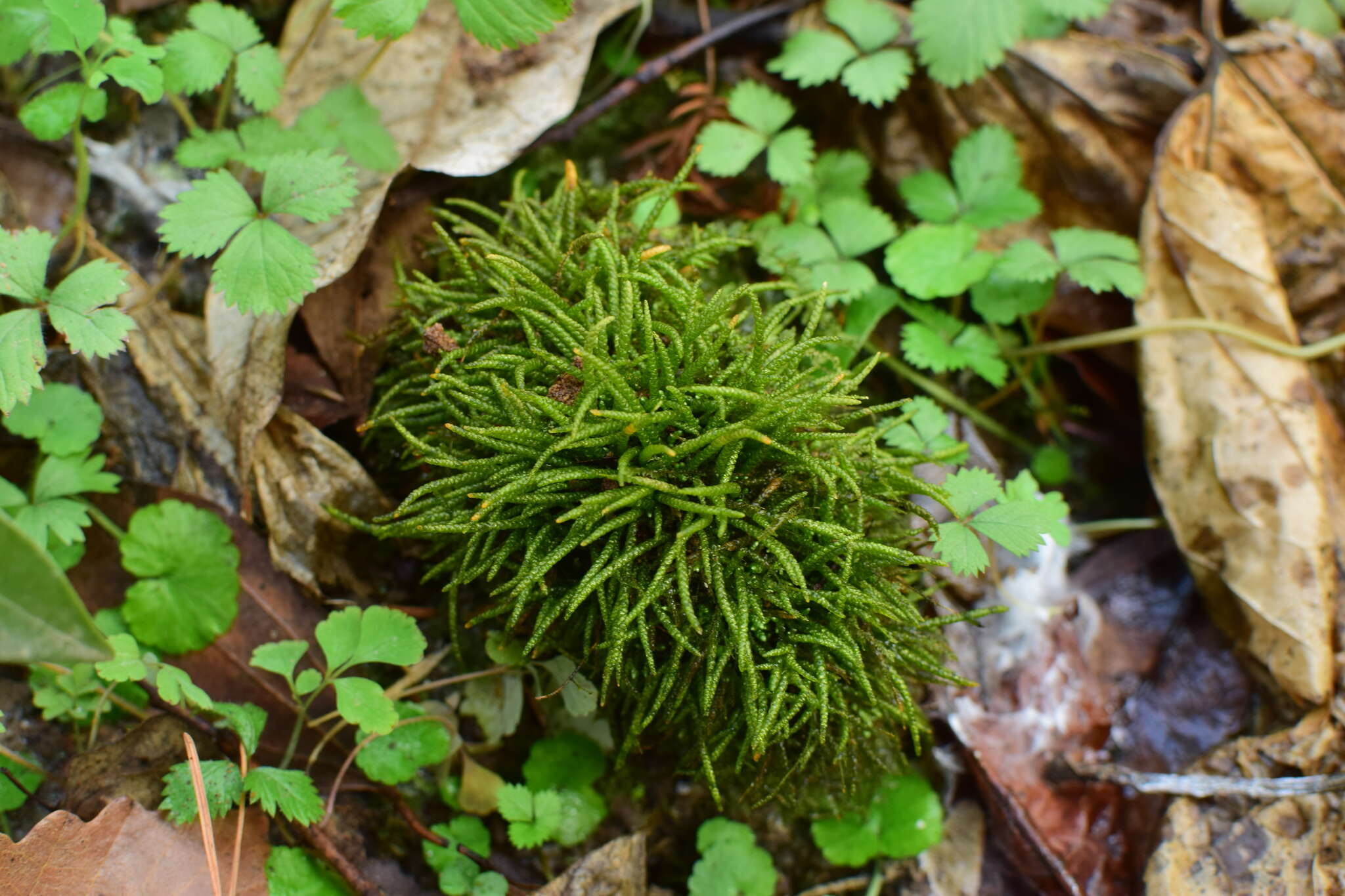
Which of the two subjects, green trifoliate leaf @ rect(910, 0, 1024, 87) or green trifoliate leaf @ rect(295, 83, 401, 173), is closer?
green trifoliate leaf @ rect(295, 83, 401, 173)

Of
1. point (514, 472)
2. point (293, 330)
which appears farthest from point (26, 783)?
point (514, 472)

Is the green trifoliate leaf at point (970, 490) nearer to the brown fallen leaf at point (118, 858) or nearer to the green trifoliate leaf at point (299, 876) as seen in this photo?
the green trifoliate leaf at point (299, 876)

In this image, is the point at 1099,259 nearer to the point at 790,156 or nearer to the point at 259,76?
the point at 790,156

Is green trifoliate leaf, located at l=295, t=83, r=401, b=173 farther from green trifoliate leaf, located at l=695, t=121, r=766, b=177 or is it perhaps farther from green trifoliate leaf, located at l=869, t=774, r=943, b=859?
green trifoliate leaf, located at l=869, t=774, r=943, b=859

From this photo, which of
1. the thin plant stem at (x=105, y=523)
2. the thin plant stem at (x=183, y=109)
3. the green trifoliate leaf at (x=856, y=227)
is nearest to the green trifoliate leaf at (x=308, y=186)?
the thin plant stem at (x=183, y=109)

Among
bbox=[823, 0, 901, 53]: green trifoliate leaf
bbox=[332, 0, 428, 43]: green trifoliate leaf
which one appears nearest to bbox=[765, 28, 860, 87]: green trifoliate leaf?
bbox=[823, 0, 901, 53]: green trifoliate leaf
